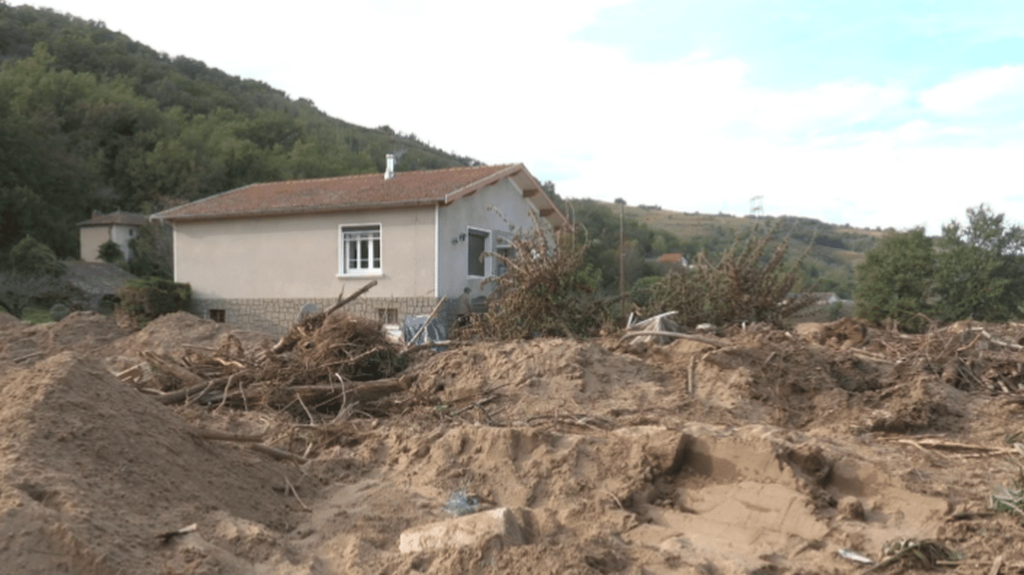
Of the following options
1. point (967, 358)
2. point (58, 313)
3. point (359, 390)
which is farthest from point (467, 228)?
point (967, 358)

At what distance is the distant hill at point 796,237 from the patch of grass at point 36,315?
104 feet

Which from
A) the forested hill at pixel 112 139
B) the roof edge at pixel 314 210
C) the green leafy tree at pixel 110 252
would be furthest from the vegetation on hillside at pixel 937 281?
the green leafy tree at pixel 110 252

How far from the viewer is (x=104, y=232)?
1538 inches

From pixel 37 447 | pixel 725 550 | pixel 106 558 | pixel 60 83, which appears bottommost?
pixel 725 550

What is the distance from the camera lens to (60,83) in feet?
152

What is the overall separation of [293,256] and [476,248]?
4607 mm

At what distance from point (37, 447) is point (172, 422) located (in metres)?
0.91

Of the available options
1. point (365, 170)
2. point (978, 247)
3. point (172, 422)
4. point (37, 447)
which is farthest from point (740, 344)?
point (365, 170)

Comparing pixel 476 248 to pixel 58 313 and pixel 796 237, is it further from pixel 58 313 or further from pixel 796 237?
pixel 796 237

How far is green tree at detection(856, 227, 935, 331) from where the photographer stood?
76.1 feet

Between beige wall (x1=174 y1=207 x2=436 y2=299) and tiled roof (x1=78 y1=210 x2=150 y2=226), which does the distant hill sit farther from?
tiled roof (x1=78 y1=210 x2=150 y2=226)

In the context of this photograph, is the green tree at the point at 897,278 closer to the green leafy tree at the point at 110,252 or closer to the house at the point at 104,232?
the green leafy tree at the point at 110,252

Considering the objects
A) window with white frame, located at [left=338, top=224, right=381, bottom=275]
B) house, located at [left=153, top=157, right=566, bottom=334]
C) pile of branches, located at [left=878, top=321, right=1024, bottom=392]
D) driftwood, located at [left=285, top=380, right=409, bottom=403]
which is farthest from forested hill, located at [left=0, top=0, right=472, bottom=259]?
pile of branches, located at [left=878, top=321, right=1024, bottom=392]

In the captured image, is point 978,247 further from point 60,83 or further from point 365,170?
point 60,83
